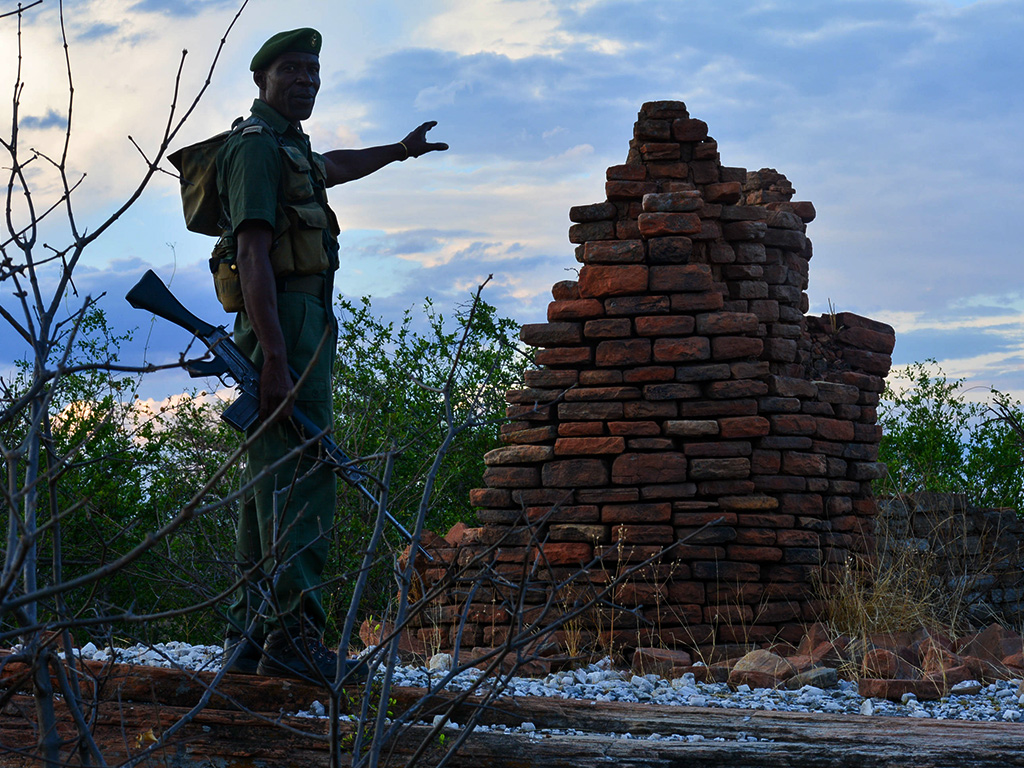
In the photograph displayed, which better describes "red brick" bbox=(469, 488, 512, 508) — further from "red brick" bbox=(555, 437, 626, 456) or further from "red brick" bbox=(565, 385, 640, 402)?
"red brick" bbox=(565, 385, 640, 402)

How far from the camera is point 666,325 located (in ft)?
19.5

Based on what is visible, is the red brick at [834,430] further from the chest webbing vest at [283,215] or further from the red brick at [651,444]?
the chest webbing vest at [283,215]

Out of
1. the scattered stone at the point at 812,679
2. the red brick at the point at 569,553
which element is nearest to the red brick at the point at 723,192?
the red brick at the point at 569,553

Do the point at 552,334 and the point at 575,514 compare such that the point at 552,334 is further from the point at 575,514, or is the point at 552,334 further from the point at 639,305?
the point at 575,514

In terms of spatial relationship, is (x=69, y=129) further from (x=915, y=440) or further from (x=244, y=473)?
(x=915, y=440)

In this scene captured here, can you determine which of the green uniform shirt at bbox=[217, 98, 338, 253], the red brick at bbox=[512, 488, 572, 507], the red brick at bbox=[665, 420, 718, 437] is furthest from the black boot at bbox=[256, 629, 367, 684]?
the red brick at bbox=[665, 420, 718, 437]

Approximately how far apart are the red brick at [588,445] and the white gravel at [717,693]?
138 centimetres

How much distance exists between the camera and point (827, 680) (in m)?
4.86

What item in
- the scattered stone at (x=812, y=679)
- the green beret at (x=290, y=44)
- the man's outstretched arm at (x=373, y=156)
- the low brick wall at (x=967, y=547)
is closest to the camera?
the green beret at (x=290, y=44)

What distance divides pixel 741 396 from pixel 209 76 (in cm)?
413

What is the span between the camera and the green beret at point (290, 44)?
3818 mm

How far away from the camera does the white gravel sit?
13.9 feet

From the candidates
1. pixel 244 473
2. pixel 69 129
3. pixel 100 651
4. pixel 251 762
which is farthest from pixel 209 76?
pixel 100 651

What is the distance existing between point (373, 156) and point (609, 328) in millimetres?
1982
